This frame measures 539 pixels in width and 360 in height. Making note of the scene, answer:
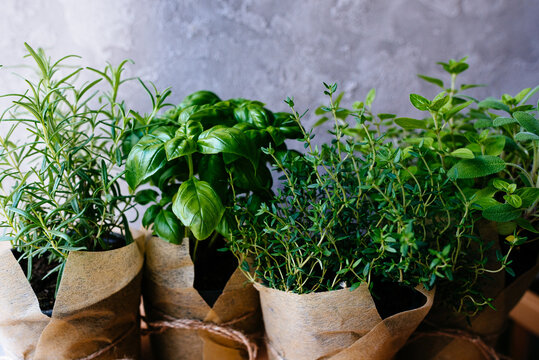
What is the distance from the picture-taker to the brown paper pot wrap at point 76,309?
0.61 metres

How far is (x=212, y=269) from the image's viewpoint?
0.78 m

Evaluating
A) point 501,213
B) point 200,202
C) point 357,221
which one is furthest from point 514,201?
point 200,202

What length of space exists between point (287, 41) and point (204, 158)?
0.46 m

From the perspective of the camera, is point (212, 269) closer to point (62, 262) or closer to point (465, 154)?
point (62, 262)

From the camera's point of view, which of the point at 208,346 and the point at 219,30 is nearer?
the point at 208,346

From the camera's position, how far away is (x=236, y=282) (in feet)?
2.33

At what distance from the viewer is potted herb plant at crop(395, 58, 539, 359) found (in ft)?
1.99

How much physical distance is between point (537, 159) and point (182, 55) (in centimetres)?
77

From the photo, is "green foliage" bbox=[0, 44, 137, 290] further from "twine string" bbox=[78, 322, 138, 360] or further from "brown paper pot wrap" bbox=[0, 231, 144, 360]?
"twine string" bbox=[78, 322, 138, 360]

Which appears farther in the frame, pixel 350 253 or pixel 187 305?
pixel 187 305

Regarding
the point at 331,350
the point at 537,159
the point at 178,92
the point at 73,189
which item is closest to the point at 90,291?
the point at 73,189

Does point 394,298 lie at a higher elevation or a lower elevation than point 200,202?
lower

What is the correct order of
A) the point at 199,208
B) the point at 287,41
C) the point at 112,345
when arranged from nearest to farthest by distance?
the point at 199,208
the point at 112,345
the point at 287,41

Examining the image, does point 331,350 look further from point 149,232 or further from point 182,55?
point 182,55
